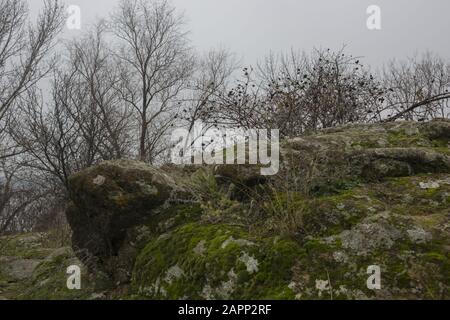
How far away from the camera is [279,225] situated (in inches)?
112

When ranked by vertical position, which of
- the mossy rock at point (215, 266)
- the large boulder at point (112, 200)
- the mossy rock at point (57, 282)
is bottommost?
the mossy rock at point (57, 282)

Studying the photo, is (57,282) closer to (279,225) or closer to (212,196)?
(212,196)

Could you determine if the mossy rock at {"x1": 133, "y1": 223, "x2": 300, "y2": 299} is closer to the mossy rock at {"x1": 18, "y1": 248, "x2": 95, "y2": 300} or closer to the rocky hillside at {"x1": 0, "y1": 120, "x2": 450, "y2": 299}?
the rocky hillside at {"x1": 0, "y1": 120, "x2": 450, "y2": 299}

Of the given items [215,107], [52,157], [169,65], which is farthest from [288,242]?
[169,65]

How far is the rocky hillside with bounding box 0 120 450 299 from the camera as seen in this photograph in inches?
95.3

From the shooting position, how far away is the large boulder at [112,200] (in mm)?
3602

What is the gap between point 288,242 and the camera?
2672 mm

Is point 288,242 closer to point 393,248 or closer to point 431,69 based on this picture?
point 393,248
